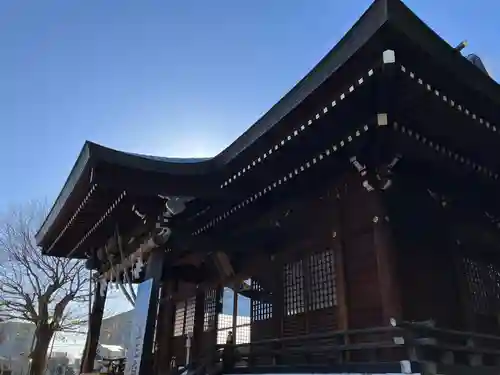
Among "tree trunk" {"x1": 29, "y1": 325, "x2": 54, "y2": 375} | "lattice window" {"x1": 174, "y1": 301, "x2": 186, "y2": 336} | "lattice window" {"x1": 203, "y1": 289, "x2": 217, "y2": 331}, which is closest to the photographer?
"lattice window" {"x1": 203, "y1": 289, "x2": 217, "y2": 331}

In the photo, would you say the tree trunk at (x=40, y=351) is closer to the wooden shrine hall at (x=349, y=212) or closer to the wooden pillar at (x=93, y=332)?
the wooden pillar at (x=93, y=332)

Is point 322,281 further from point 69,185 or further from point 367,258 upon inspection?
point 69,185

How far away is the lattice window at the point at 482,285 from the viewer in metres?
6.26

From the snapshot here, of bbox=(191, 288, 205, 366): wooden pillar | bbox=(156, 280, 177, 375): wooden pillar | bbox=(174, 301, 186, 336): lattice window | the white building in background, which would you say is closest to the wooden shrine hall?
bbox=(191, 288, 205, 366): wooden pillar

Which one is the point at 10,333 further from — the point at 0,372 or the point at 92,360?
the point at 92,360

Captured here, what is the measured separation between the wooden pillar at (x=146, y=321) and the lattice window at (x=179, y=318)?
3958 mm

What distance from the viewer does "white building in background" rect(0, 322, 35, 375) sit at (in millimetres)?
31000

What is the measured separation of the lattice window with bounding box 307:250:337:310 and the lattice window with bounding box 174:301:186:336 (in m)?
4.68

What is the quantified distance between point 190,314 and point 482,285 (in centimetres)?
615

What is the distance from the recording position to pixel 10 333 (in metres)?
34.1

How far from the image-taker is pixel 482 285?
257 inches

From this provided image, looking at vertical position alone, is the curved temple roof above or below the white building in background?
above

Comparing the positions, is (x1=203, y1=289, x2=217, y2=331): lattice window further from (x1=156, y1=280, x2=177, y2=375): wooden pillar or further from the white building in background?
the white building in background

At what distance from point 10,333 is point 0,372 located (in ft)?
45.4
